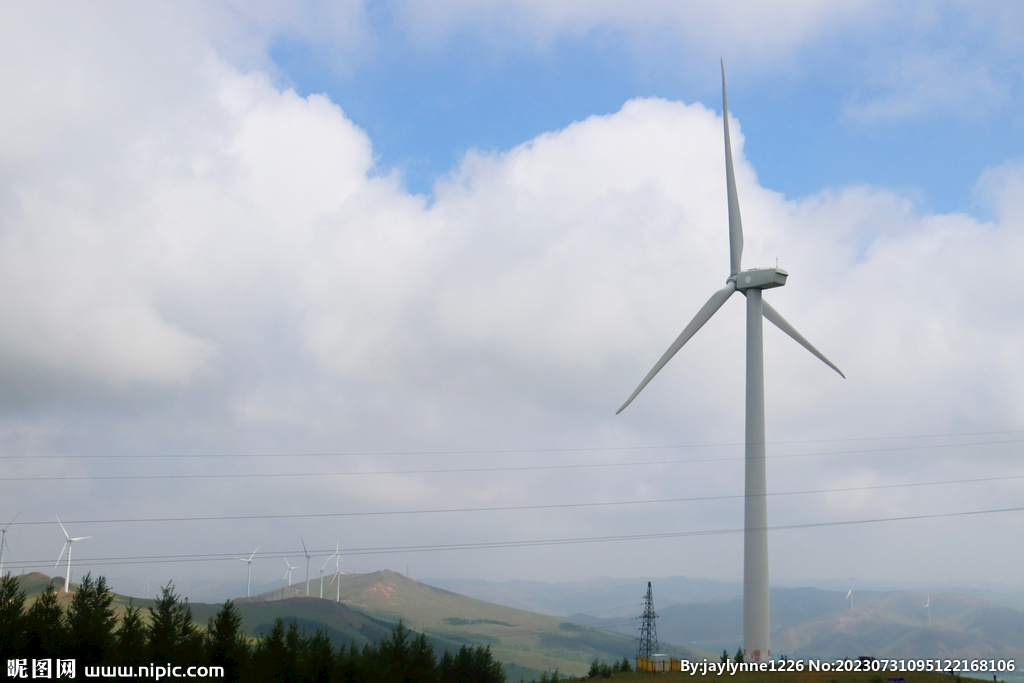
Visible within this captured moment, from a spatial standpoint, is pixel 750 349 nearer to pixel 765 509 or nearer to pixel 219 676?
pixel 765 509

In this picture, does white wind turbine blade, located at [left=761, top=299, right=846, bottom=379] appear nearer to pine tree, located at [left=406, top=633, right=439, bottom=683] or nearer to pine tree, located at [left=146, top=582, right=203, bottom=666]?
pine tree, located at [left=406, top=633, right=439, bottom=683]

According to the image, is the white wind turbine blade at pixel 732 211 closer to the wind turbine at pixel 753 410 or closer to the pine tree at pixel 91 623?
the wind turbine at pixel 753 410

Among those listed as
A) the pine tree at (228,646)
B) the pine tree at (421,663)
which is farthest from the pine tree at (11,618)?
the pine tree at (421,663)

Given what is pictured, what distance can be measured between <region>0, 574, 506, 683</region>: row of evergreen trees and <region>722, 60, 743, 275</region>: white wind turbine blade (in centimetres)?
4805

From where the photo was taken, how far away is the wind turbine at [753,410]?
6525 cm

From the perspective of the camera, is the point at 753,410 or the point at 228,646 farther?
the point at 753,410

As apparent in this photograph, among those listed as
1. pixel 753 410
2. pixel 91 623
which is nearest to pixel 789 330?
pixel 753 410

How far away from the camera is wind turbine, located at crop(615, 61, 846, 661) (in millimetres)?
65250

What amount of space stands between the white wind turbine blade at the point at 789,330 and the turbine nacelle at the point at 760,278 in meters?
2.91

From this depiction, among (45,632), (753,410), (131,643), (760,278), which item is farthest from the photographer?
(760,278)

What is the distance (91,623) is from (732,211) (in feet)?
231

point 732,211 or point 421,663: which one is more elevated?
point 732,211

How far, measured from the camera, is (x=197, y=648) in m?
62.1

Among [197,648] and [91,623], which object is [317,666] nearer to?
[197,648]
